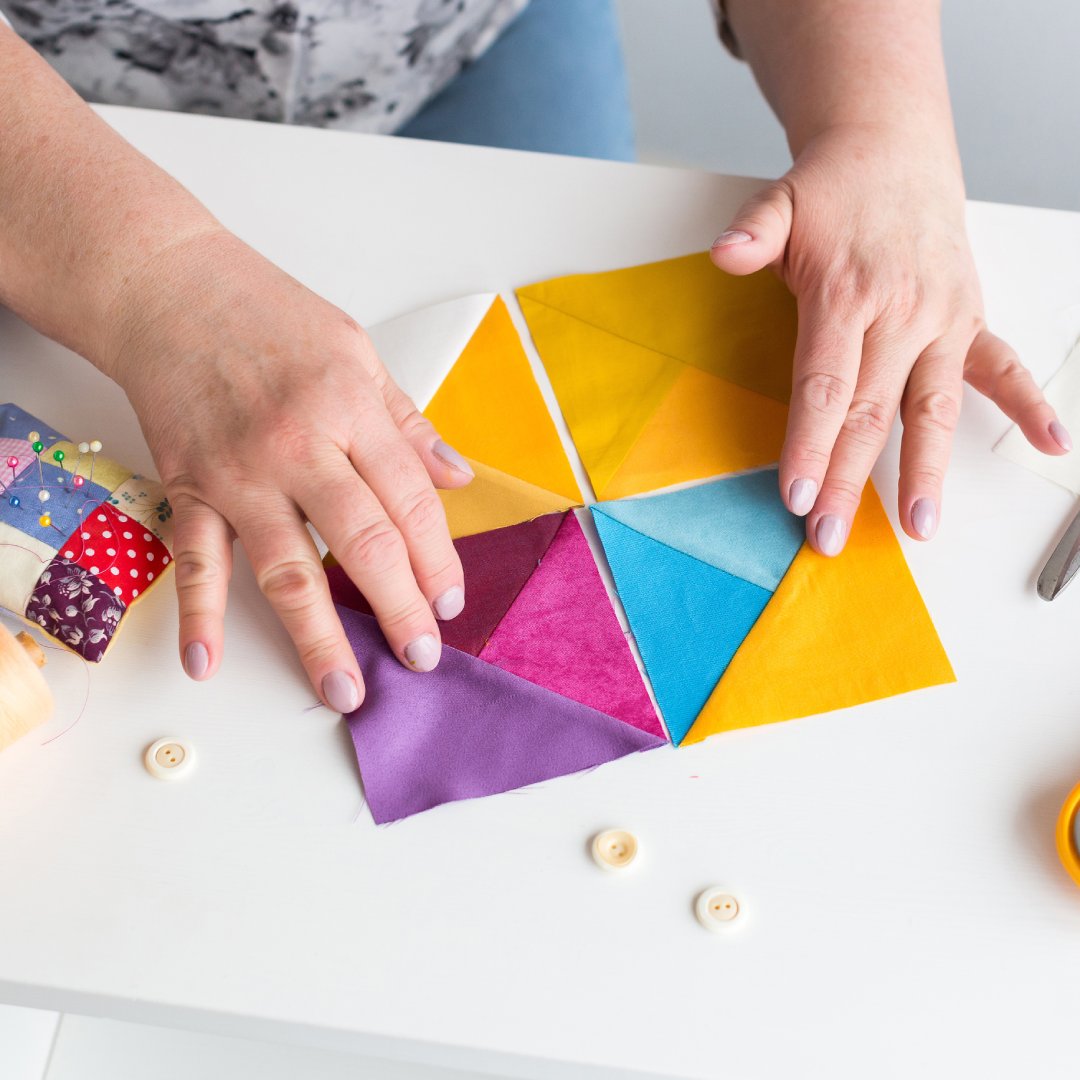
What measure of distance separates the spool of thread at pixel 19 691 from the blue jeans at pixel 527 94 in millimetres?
749

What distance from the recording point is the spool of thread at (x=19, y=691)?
0.56m

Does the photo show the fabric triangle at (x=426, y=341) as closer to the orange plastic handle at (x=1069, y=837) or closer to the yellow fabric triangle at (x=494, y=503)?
the yellow fabric triangle at (x=494, y=503)

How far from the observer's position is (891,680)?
63cm

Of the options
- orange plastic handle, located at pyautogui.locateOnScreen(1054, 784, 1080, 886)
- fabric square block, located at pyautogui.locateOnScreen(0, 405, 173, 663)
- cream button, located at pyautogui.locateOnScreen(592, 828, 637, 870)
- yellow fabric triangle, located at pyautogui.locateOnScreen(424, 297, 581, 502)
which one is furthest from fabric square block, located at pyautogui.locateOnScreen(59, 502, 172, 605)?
orange plastic handle, located at pyautogui.locateOnScreen(1054, 784, 1080, 886)

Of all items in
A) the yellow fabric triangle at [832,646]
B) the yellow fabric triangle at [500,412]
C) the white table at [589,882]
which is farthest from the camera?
the yellow fabric triangle at [500,412]

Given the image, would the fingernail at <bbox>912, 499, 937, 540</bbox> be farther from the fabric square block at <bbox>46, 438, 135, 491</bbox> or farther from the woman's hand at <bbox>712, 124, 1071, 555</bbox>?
the fabric square block at <bbox>46, 438, 135, 491</bbox>

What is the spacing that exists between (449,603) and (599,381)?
22 cm

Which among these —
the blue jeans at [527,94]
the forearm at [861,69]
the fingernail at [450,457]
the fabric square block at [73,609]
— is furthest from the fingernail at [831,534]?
the blue jeans at [527,94]

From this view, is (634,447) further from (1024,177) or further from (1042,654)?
(1024,177)

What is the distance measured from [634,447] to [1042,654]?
30cm

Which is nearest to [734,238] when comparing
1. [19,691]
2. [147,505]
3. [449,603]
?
[449,603]

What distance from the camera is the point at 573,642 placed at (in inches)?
25.3

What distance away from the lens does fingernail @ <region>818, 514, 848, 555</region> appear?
68cm

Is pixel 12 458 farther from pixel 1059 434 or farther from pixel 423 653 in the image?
pixel 1059 434
